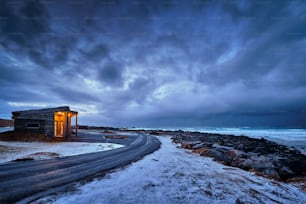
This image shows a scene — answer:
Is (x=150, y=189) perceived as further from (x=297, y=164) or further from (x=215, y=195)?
(x=297, y=164)

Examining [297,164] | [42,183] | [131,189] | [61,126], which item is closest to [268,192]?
[131,189]

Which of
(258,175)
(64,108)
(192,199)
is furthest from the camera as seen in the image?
(64,108)

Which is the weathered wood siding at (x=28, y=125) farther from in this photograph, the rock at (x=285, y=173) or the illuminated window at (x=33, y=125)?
the rock at (x=285, y=173)

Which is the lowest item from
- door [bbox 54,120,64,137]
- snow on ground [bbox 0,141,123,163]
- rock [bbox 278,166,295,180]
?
rock [bbox 278,166,295,180]

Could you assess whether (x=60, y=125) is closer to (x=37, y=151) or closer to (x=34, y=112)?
(x=34, y=112)

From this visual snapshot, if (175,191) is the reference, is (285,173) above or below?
below

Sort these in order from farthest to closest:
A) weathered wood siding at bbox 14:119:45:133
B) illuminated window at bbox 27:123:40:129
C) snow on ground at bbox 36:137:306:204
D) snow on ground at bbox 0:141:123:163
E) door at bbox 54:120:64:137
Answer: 1. door at bbox 54:120:64:137
2. illuminated window at bbox 27:123:40:129
3. weathered wood siding at bbox 14:119:45:133
4. snow on ground at bbox 0:141:123:163
5. snow on ground at bbox 36:137:306:204

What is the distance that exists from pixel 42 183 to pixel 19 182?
0.87m

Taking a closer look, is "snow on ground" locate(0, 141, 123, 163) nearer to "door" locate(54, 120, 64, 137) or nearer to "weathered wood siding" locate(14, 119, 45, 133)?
"weathered wood siding" locate(14, 119, 45, 133)

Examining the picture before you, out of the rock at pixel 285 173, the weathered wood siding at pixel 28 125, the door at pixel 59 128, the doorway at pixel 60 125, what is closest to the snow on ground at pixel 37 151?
the weathered wood siding at pixel 28 125

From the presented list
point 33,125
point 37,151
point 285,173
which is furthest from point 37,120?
point 285,173

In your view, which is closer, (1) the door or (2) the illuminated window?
(2) the illuminated window

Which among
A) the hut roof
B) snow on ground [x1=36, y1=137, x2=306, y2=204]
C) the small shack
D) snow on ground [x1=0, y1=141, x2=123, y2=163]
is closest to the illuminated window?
the small shack

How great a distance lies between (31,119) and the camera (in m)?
21.5
